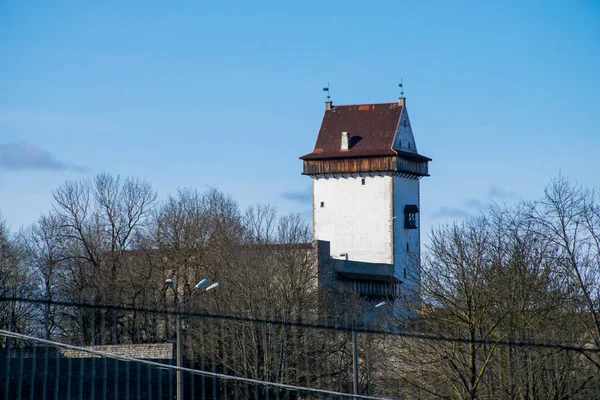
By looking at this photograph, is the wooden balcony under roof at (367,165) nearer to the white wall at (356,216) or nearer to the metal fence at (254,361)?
the white wall at (356,216)

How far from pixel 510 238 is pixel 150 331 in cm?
1153

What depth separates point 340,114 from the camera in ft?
244

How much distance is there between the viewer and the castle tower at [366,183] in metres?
72.7

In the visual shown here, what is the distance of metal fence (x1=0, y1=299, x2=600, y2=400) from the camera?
33.7 feet

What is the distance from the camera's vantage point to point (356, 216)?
74.0 meters

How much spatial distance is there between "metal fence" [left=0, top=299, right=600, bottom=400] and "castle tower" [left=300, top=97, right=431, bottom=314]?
56215 mm

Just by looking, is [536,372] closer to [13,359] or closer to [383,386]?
[383,386]

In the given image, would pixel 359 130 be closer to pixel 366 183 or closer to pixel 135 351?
pixel 366 183

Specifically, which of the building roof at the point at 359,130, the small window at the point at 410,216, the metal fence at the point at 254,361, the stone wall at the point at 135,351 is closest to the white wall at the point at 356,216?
the small window at the point at 410,216

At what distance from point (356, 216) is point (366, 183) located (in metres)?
2.39

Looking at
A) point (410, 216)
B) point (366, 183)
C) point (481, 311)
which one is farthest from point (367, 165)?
point (481, 311)

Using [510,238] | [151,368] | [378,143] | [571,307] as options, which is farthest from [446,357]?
[378,143]

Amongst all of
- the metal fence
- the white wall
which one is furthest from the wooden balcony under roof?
the metal fence

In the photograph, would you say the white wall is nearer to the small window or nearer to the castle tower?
the castle tower
